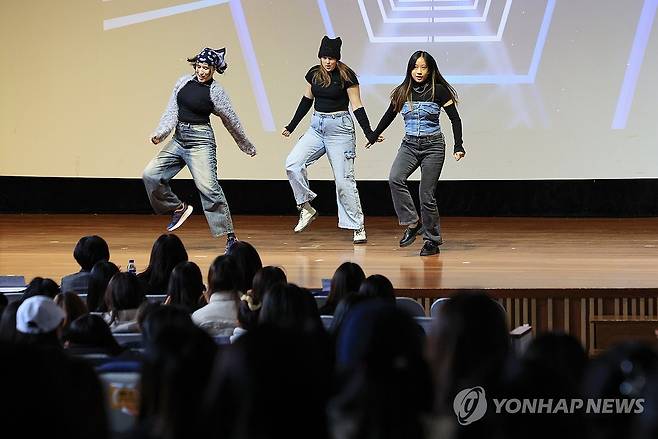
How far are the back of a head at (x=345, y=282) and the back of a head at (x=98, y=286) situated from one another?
3.25 ft

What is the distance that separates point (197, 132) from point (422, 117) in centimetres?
143

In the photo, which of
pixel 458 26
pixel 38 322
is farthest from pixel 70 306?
pixel 458 26

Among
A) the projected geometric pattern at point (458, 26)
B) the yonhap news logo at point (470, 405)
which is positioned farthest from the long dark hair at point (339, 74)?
the yonhap news logo at point (470, 405)

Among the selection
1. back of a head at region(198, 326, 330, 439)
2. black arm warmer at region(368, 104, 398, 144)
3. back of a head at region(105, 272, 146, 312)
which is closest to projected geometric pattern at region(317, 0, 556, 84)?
black arm warmer at region(368, 104, 398, 144)

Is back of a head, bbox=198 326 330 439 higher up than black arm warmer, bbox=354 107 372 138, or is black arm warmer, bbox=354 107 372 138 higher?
black arm warmer, bbox=354 107 372 138

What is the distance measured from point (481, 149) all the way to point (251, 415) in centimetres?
772

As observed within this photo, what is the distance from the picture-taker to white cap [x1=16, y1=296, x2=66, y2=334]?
122 inches

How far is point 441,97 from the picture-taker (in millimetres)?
7086

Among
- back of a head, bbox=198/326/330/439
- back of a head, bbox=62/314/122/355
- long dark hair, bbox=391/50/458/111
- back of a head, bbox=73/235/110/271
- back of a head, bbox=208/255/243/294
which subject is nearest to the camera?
back of a head, bbox=198/326/330/439

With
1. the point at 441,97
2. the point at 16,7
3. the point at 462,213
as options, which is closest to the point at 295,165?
the point at 441,97

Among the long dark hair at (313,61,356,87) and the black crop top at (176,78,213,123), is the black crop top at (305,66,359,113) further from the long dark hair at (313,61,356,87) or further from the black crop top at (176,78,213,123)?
Answer: the black crop top at (176,78,213,123)

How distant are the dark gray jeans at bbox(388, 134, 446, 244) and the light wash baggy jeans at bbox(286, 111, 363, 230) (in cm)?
55

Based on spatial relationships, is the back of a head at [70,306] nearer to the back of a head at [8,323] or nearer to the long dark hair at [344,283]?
the back of a head at [8,323]

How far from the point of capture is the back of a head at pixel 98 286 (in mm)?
4621
